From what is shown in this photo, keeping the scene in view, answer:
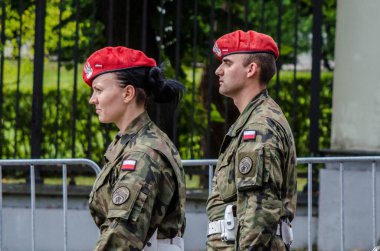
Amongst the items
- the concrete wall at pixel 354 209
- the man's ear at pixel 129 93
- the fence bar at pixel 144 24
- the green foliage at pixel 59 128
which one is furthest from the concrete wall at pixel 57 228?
the man's ear at pixel 129 93

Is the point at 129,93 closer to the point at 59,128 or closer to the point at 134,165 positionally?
the point at 134,165

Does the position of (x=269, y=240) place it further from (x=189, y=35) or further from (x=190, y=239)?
(x=189, y=35)

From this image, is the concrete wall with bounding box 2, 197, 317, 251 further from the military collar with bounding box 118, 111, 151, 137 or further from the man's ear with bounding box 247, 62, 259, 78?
the military collar with bounding box 118, 111, 151, 137

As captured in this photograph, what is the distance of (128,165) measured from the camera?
3922mm

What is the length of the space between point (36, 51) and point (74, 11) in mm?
703

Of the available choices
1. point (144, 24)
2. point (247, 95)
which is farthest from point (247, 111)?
point (144, 24)

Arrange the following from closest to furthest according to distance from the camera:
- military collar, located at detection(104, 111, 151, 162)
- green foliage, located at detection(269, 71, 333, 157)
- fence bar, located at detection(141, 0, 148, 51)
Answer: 1. military collar, located at detection(104, 111, 151, 162)
2. fence bar, located at detection(141, 0, 148, 51)
3. green foliage, located at detection(269, 71, 333, 157)

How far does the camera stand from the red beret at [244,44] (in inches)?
180

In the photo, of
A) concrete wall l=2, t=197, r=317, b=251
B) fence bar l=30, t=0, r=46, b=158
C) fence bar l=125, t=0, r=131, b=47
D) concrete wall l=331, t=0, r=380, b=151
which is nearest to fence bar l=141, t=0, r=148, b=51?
fence bar l=125, t=0, r=131, b=47

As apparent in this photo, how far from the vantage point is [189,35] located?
9.66 m

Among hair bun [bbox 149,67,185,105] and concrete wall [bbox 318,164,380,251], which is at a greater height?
hair bun [bbox 149,67,185,105]

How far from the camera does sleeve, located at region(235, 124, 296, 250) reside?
420cm

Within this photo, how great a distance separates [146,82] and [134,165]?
0.38 metres

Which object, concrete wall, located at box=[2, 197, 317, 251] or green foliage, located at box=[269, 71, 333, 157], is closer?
concrete wall, located at box=[2, 197, 317, 251]
